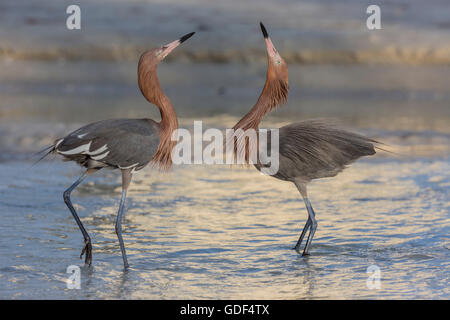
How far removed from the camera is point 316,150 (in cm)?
590

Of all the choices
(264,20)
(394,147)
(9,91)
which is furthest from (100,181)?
(264,20)

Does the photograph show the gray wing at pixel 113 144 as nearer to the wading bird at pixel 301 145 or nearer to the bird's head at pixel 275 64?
the wading bird at pixel 301 145

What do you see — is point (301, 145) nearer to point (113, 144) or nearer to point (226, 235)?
point (226, 235)

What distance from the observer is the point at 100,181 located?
8.29 m

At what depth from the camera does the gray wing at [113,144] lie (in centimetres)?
544

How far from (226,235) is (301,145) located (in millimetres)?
907

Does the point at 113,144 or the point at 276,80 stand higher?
the point at 276,80

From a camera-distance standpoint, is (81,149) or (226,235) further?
(226,235)

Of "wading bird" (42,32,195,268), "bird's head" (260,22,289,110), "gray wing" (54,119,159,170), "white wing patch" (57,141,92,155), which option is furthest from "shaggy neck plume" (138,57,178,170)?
"bird's head" (260,22,289,110)

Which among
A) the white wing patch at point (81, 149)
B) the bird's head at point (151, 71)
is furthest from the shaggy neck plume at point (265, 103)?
the white wing patch at point (81, 149)

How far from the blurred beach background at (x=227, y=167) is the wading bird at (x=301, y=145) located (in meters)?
0.51

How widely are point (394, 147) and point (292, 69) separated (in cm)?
772

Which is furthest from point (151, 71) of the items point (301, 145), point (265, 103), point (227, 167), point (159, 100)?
point (227, 167)

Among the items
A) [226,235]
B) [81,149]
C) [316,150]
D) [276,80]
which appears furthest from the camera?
[226,235]
